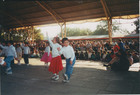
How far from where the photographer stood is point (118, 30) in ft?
204

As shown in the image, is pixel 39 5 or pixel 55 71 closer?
pixel 55 71

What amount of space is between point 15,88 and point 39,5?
11.5 m

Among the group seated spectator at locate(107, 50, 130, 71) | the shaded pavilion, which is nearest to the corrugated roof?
the shaded pavilion

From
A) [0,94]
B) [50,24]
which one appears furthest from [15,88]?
[50,24]

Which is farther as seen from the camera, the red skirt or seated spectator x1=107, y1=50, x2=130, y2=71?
seated spectator x1=107, y1=50, x2=130, y2=71

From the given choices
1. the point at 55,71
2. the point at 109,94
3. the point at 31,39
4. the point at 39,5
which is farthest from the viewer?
the point at 31,39

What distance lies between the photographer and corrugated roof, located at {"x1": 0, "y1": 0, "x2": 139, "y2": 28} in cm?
1231

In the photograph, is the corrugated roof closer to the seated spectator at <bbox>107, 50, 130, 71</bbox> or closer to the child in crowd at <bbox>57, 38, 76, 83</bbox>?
the seated spectator at <bbox>107, 50, 130, 71</bbox>

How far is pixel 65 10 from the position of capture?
1419 cm

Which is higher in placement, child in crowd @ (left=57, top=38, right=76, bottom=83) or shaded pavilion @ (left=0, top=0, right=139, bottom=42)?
shaded pavilion @ (left=0, top=0, right=139, bottom=42)

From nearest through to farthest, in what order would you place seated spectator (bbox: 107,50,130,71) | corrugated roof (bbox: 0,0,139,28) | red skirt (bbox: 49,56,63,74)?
red skirt (bbox: 49,56,63,74) < seated spectator (bbox: 107,50,130,71) < corrugated roof (bbox: 0,0,139,28)

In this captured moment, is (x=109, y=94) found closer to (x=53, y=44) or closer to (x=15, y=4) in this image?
(x=53, y=44)

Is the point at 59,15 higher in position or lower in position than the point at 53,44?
higher

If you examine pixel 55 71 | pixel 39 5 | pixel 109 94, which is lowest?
pixel 109 94
